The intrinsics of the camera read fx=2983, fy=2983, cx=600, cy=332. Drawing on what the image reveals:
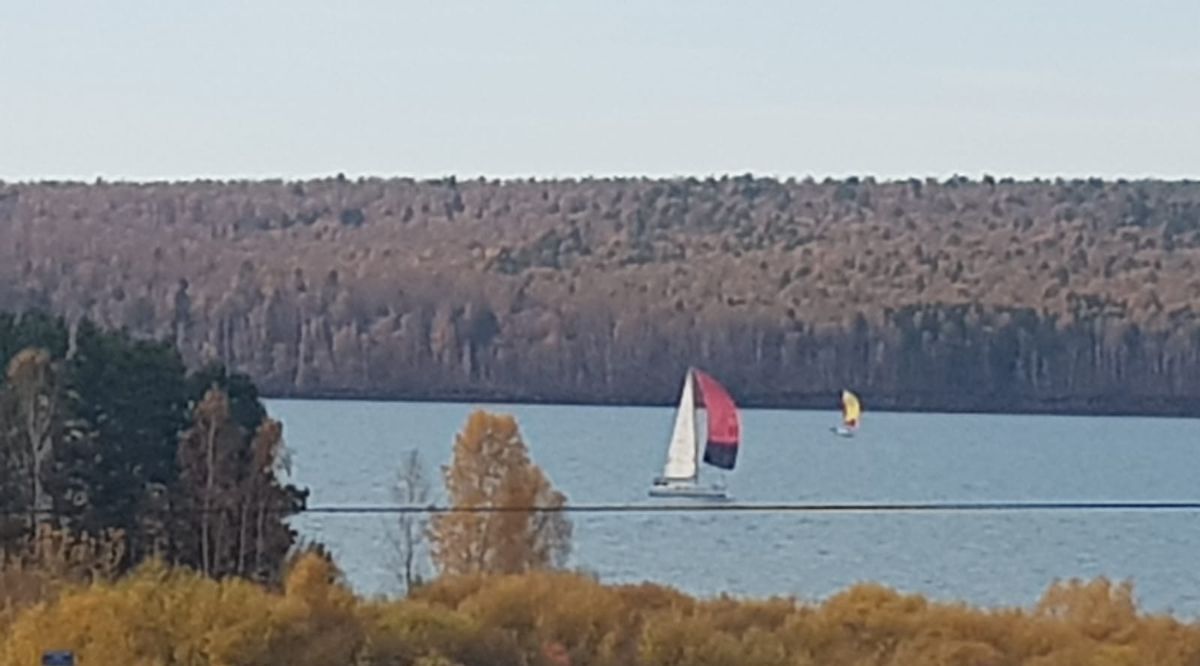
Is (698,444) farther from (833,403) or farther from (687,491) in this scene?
(833,403)

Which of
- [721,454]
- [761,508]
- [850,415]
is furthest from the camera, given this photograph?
[850,415]

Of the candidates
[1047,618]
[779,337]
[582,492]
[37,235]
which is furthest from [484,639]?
[779,337]

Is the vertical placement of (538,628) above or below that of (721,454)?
below

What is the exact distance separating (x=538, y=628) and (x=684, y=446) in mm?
46279

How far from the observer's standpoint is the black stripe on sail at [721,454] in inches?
2749

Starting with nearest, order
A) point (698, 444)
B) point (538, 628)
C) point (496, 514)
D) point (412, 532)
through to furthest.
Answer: point (538, 628) < point (496, 514) < point (412, 532) < point (698, 444)

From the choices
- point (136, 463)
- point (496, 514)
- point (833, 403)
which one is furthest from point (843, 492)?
point (833, 403)

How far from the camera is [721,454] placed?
7019 cm

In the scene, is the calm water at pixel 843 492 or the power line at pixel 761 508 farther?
the calm water at pixel 843 492

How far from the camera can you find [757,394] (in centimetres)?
12538

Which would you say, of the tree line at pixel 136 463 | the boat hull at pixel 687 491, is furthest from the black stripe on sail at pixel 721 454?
the tree line at pixel 136 463

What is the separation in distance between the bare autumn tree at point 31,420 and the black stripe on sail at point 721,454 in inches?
1391

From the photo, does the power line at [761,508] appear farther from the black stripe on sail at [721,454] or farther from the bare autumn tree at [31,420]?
the black stripe on sail at [721,454]

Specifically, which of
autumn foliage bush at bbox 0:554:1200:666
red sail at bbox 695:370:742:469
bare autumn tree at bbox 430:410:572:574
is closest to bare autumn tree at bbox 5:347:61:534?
autumn foliage bush at bbox 0:554:1200:666
